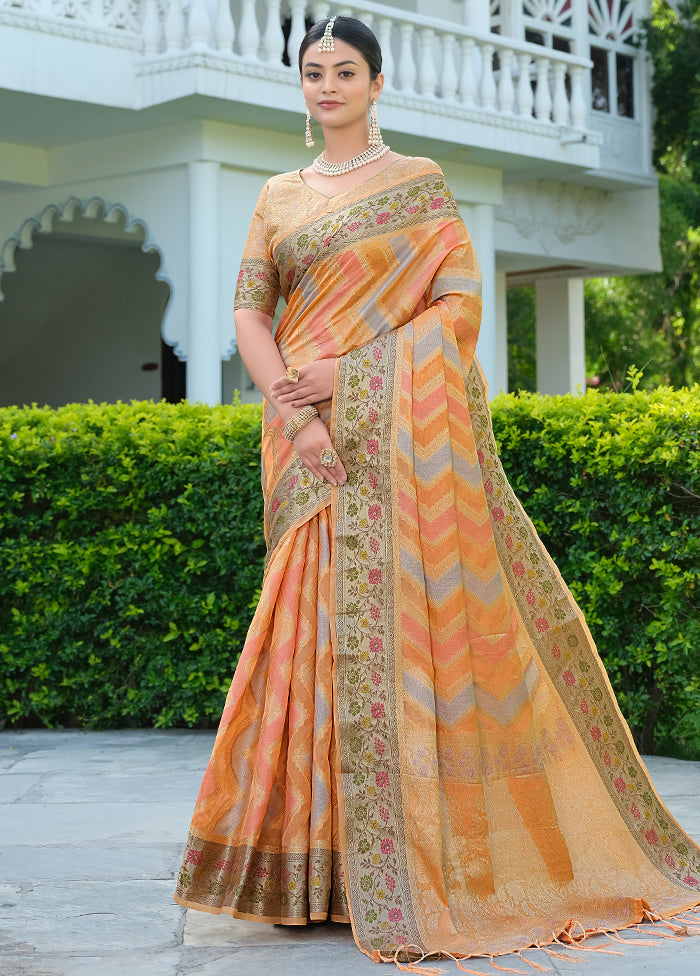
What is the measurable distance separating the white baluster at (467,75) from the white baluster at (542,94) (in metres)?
0.75

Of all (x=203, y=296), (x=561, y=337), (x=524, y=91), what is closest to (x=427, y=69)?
(x=524, y=91)

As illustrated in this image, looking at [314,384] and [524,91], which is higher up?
[524,91]

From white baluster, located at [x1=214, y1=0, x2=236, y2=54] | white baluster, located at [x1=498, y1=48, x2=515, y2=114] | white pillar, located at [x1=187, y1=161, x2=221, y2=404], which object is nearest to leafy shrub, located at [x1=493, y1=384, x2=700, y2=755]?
white pillar, located at [x1=187, y1=161, x2=221, y2=404]

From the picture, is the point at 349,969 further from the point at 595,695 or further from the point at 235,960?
the point at 595,695

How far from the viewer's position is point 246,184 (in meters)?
8.55

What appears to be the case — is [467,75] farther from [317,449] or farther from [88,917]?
[88,917]

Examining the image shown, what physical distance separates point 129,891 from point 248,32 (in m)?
6.37

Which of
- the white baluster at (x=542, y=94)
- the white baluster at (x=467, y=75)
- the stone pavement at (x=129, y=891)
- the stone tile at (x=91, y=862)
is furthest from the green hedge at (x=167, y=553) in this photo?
the white baluster at (x=542, y=94)

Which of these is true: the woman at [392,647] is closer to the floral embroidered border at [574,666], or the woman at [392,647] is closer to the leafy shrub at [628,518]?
the floral embroidered border at [574,666]

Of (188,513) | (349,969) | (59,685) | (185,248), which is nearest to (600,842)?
(349,969)

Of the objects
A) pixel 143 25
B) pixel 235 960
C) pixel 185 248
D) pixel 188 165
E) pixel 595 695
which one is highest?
pixel 143 25

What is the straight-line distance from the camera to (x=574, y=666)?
279 centimetres

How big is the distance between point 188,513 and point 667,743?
1.99 m

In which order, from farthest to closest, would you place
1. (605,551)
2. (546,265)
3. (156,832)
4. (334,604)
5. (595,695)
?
(546,265), (605,551), (156,832), (595,695), (334,604)
